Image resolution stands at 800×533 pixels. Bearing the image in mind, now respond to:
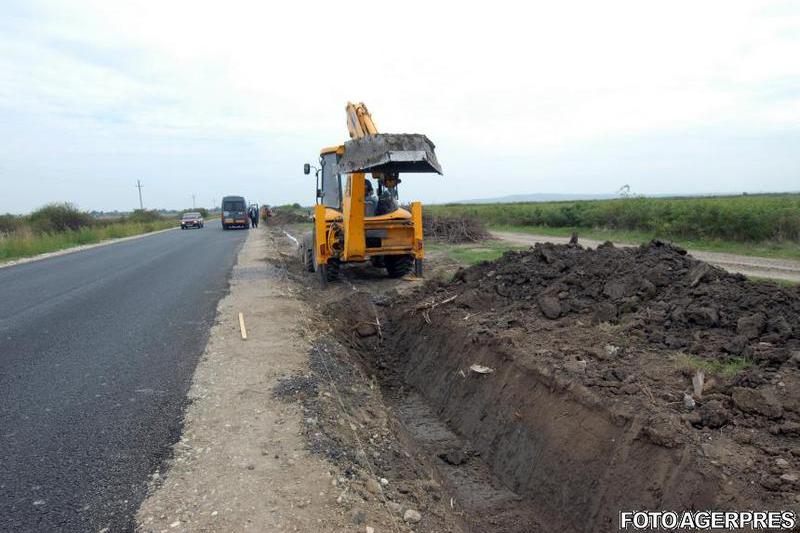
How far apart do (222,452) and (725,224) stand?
18.0m

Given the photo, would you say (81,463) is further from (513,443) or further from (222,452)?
(513,443)

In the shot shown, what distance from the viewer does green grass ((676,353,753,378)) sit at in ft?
14.6

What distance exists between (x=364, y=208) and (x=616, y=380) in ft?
23.2

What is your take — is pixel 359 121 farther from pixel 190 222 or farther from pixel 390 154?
pixel 190 222

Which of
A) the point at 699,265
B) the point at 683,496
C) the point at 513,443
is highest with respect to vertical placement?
the point at 699,265

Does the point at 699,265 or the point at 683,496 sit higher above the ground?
the point at 699,265

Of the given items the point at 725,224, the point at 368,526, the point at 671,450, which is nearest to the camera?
the point at 368,526

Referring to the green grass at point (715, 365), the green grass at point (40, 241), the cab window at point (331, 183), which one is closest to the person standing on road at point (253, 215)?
the green grass at point (40, 241)

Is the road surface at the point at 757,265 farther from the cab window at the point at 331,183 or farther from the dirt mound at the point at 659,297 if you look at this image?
the cab window at the point at 331,183

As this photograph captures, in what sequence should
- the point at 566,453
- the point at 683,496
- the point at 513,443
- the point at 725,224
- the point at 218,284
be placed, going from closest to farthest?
the point at 683,496, the point at 566,453, the point at 513,443, the point at 218,284, the point at 725,224

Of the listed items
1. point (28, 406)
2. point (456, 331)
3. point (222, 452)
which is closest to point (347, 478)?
point (222, 452)

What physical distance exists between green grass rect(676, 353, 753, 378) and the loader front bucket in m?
5.51

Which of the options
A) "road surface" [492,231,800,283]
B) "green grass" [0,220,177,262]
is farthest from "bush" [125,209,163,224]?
"road surface" [492,231,800,283]

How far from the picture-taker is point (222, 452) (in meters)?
3.96
